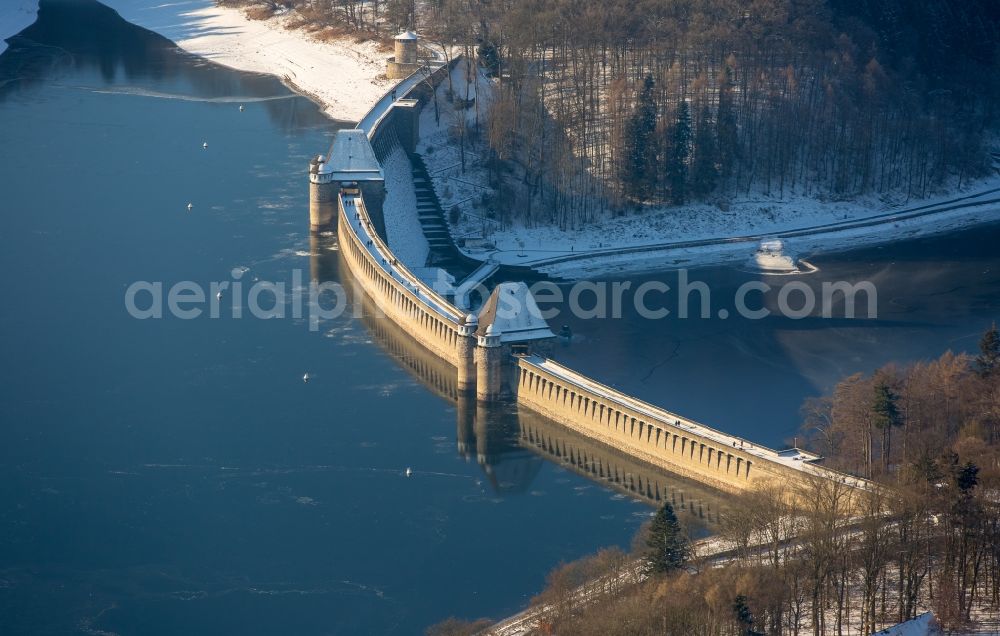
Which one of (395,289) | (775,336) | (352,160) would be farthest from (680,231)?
(395,289)

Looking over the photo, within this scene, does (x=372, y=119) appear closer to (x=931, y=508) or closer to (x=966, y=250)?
(x=966, y=250)

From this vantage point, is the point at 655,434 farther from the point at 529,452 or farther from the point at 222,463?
the point at 222,463

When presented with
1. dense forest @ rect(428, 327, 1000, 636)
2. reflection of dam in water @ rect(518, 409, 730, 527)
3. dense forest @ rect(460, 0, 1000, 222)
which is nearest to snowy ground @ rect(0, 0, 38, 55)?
dense forest @ rect(460, 0, 1000, 222)

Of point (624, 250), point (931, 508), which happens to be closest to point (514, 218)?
point (624, 250)

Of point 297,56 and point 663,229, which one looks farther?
point 297,56

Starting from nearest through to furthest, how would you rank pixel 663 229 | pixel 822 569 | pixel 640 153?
pixel 822 569 < pixel 663 229 < pixel 640 153

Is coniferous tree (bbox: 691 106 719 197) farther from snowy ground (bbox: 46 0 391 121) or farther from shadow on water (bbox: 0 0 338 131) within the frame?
shadow on water (bbox: 0 0 338 131)
